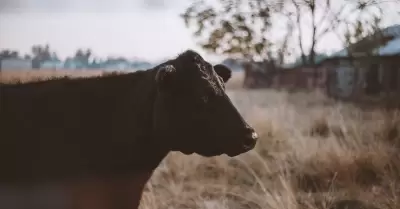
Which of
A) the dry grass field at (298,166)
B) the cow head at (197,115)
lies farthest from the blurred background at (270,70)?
the cow head at (197,115)

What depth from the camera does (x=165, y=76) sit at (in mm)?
827

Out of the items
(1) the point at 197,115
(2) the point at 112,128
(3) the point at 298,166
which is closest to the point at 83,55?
(2) the point at 112,128

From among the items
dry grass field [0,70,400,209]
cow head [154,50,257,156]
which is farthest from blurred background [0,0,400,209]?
cow head [154,50,257,156]

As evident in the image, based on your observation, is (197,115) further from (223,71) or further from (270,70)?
(270,70)

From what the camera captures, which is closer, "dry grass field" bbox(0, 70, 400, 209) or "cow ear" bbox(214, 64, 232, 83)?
"cow ear" bbox(214, 64, 232, 83)

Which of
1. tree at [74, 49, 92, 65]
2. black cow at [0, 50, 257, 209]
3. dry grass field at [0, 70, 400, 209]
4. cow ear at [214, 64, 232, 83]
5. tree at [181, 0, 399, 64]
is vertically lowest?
dry grass field at [0, 70, 400, 209]

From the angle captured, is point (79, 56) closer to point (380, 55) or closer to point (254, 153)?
point (254, 153)

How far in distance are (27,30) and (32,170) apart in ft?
0.89

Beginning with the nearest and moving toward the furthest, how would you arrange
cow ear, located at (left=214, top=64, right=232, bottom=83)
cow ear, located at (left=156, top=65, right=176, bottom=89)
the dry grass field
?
1. cow ear, located at (left=156, top=65, right=176, bottom=89)
2. cow ear, located at (left=214, top=64, right=232, bottom=83)
3. the dry grass field

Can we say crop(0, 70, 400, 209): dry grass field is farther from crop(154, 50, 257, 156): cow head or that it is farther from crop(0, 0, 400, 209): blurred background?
crop(154, 50, 257, 156): cow head

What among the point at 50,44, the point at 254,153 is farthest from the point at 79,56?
the point at 254,153

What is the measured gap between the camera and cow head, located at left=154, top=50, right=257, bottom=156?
2.77 ft

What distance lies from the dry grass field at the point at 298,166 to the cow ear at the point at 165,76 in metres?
0.28

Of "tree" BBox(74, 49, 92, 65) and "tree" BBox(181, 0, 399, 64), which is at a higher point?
"tree" BBox(181, 0, 399, 64)
